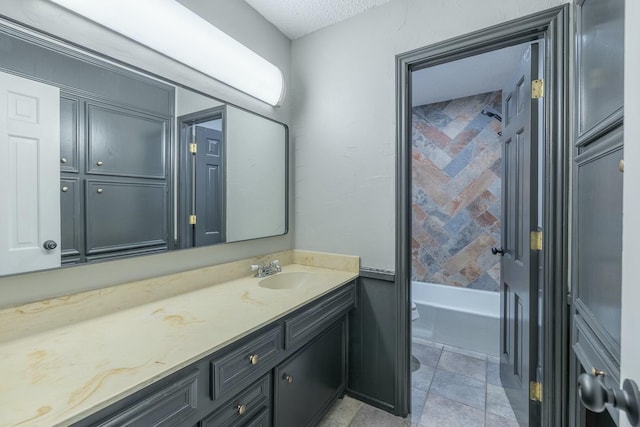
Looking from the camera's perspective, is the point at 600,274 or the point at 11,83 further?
the point at 11,83

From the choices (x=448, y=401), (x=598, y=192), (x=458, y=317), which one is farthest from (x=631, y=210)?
(x=458, y=317)

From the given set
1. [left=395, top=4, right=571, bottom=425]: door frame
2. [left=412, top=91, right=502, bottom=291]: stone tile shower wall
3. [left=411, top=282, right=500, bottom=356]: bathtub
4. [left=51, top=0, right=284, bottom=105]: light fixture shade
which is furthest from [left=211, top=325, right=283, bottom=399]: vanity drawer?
[left=412, top=91, right=502, bottom=291]: stone tile shower wall

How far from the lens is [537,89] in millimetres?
1389

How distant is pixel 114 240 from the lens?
3.91 ft

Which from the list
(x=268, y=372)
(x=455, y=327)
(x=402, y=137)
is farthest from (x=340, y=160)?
(x=455, y=327)

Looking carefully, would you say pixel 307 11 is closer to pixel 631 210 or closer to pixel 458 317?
pixel 631 210

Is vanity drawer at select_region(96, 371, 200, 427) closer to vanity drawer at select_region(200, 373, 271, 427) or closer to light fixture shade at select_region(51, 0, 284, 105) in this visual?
vanity drawer at select_region(200, 373, 271, 427)

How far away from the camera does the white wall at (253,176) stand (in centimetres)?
170

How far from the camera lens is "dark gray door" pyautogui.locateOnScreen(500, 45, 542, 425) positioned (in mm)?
1448

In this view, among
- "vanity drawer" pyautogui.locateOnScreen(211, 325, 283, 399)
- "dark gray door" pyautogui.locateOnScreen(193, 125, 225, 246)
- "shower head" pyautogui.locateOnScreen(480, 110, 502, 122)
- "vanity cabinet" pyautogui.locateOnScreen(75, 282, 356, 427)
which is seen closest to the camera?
"vanity cabinet" pyautogui.locateOnScreen(75, 282, 356, 427)

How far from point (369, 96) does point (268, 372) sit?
153 centimetres

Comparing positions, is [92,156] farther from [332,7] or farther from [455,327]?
[455,327]

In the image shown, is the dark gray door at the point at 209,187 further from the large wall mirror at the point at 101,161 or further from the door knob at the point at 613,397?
the door knob at the point at 613,397

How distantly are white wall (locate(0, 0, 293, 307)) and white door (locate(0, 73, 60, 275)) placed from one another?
79 millimetres
